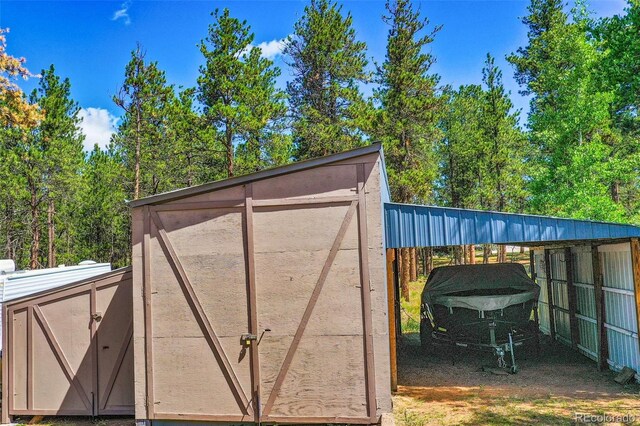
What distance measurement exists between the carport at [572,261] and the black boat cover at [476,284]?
1.07 m

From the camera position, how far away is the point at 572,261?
9766mm

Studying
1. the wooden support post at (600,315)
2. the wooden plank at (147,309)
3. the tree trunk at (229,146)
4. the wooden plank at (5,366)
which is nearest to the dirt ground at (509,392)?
the wooden support post at (600,315)

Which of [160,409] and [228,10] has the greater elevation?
[228,10]

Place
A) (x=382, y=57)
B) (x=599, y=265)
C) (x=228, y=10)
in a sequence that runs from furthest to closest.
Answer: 1. (x=382, y=57)
2. (x=228, y=10)
3. (x=599, y=265)

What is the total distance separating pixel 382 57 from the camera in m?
20.7

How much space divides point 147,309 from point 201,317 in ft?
2.55

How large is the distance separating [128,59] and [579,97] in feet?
58.9

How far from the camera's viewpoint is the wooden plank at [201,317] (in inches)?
235

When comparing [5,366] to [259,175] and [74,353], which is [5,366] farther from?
Answer: [259,175]

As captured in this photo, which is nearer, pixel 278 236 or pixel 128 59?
pixel 278 236

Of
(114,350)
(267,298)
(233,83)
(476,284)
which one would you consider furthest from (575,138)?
(114,350)

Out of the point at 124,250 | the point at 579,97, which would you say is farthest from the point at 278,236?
the point at 124,250

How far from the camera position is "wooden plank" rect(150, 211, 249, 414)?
19.6 feet

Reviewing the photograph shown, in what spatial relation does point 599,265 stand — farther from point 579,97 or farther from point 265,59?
point 265,59
